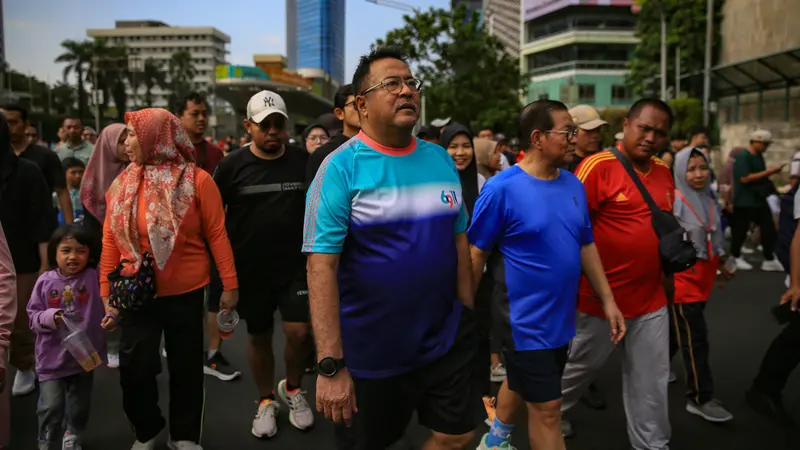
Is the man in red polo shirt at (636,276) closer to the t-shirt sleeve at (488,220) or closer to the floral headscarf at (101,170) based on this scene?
the t-shirt sleeve at (488,220)

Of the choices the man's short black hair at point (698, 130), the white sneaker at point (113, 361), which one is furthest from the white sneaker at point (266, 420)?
the man's short black hair at point (698, 130)


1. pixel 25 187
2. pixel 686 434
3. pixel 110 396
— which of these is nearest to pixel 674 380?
pixel 686 434

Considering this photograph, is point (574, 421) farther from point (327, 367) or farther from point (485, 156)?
point (327, 367)

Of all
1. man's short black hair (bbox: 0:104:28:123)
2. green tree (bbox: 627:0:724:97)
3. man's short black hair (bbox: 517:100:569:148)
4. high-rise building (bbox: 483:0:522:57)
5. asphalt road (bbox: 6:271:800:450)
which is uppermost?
high-rise building (bbox: 483:0:522:57)

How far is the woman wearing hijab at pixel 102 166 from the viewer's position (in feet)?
16.0

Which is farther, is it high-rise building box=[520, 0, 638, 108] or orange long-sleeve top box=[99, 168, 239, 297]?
high-rise building box=[520, 0, 638, 108]

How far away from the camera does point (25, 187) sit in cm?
460

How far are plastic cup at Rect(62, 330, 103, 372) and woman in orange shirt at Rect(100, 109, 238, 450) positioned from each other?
0.23 metres

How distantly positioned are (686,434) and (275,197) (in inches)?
123

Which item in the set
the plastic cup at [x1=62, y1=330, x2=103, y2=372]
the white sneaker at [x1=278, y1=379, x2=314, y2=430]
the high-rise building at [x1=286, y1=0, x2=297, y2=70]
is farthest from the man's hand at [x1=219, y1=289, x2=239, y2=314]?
the high-rise building at [x1=286, y1=0, x2=297, y2=70]

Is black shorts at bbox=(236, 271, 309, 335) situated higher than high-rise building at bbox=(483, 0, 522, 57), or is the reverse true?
high-rise building at bbox=(483, 0, 522, 57)

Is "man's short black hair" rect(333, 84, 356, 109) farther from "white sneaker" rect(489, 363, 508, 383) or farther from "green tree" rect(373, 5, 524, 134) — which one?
"green tree" rect(373, 5, 524, 134)

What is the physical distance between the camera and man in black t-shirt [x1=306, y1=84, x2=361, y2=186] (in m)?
3.97

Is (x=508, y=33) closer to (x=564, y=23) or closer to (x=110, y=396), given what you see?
(x=564, y=23)
